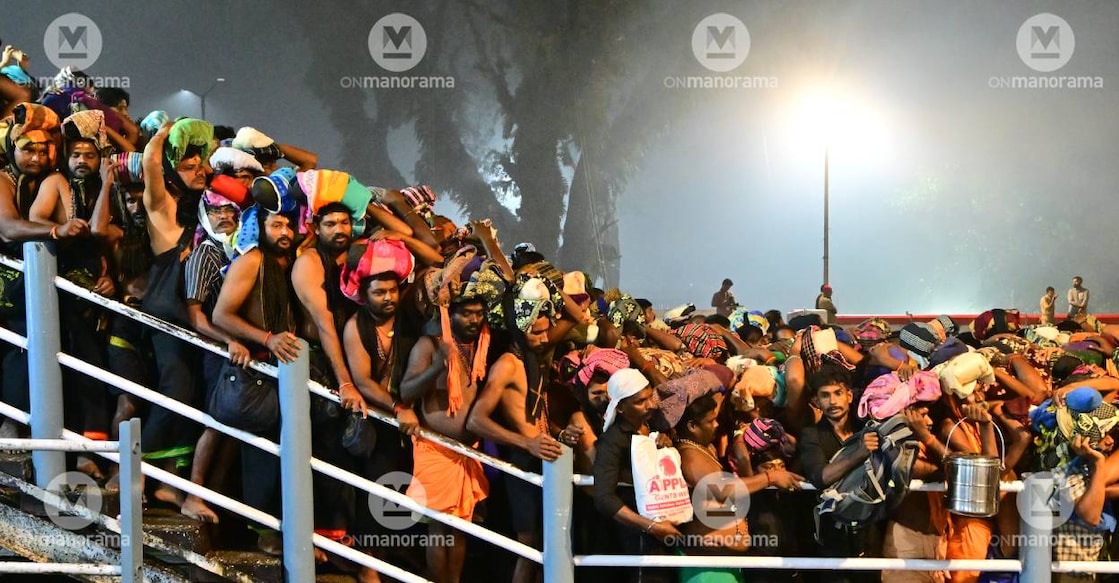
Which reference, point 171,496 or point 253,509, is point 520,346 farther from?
point 171,496

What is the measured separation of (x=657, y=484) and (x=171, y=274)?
7.51ft

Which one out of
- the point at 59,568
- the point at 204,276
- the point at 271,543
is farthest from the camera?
the point at 204,276

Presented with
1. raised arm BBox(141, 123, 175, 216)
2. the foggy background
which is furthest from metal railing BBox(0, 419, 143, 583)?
the foggy background

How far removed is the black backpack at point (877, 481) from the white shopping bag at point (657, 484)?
0.58 meters

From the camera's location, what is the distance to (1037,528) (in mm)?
3719

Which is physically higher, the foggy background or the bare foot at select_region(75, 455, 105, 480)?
the foggy background

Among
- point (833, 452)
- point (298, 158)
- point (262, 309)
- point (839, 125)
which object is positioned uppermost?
point (839, 125)

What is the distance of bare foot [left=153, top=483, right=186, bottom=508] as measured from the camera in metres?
4.03

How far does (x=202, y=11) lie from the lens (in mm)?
23109

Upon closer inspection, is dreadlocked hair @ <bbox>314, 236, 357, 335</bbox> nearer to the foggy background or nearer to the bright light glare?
the foggy background

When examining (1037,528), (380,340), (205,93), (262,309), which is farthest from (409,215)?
(205,93)

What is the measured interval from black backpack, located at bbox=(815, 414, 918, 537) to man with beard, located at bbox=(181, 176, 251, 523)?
2583mm

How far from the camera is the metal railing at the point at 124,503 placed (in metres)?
3.35

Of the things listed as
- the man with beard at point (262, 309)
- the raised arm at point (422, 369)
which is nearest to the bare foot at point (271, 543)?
the man with beard at point (262, 309)
